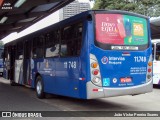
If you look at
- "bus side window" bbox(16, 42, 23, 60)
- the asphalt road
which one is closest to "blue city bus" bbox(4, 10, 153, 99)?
the asphalt road

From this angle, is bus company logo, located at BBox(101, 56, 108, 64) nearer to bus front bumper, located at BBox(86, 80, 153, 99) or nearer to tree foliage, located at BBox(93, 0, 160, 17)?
bus front bumper, located at BBox(86, 80, 153, 99)

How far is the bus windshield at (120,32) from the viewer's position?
31.8 feet

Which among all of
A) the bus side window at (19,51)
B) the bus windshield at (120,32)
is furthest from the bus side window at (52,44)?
the bus side window at (19,51)

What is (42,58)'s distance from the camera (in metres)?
13.0

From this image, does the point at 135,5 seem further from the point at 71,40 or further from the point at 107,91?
the point at 107,91

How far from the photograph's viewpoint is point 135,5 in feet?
108

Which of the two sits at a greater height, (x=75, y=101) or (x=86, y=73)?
(x=86, y=73)

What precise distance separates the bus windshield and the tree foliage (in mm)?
22803

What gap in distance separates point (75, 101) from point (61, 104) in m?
0.85

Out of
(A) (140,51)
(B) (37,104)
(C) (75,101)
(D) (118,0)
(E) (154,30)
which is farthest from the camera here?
(D) (118,0)

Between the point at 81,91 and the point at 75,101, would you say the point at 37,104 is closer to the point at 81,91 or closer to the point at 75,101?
the point at 75,101

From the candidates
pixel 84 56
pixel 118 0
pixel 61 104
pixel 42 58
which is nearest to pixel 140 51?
pixel 84 56

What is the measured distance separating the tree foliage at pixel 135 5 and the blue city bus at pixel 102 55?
2220 centimetres

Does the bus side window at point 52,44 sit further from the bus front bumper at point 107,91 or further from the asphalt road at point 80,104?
the bus front bumper at point 107,91
